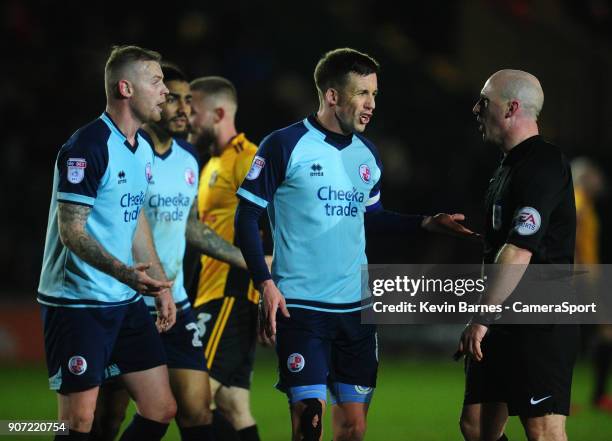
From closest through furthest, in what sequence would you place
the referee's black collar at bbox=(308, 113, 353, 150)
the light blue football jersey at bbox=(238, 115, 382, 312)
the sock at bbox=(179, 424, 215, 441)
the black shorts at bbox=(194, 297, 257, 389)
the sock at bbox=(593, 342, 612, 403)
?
the light blue football jersey at bbox=(238, 115, 382, 312)
the referee's black collar at bbox=(308, 113, 353, 150)
the sock at bbox=(179, 424, 215, 441)
the black shorts at bbox=(194, 297, 257, 389)
the sock at bbox=(593, 342, 612, 403)

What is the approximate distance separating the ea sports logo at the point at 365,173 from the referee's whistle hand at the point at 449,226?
1.34 ft

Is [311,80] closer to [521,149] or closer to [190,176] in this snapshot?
[190,176]

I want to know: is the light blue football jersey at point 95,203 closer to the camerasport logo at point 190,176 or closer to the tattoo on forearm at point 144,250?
the tattoo on forearm at point 144,250

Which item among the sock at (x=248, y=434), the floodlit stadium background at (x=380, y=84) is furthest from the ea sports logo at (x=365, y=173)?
the floodlit stadium background at (x=380, y=84)

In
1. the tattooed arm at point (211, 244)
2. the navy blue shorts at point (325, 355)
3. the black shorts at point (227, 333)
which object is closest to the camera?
the navy blue shorts at point (325, 355)

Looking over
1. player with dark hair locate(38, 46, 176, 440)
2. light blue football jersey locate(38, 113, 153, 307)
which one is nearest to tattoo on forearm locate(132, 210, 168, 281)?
player with dark hair locate(38, 46, 176, 440)

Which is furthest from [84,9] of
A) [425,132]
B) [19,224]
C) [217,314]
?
[217,314]

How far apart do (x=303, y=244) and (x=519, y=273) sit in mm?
1168

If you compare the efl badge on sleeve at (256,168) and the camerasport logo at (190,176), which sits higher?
the camerasport logo at (190,176)

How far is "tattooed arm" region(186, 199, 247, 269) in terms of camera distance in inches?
246

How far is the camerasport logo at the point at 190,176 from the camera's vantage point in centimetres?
637

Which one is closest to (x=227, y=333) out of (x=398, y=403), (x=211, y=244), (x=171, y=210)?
(x=211, y=244)

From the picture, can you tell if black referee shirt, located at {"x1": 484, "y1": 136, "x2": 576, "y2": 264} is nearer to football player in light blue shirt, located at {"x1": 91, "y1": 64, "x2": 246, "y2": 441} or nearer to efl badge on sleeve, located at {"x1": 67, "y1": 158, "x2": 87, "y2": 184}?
football player in light blue shirt, located at {"x1": 91, "y1": 64, "x2": 246, "y2": 441}

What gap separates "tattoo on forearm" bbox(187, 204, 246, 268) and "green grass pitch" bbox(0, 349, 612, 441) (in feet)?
7.29
